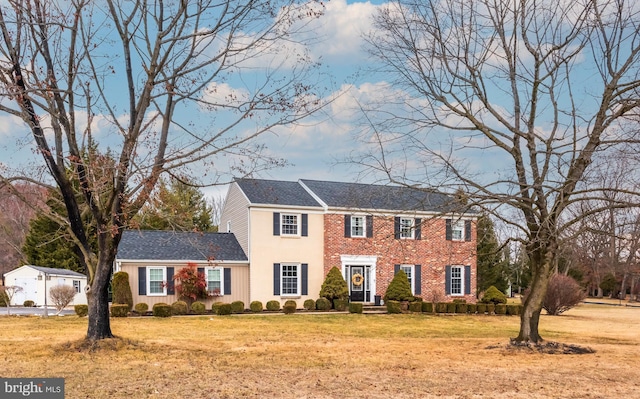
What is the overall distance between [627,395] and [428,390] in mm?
2938

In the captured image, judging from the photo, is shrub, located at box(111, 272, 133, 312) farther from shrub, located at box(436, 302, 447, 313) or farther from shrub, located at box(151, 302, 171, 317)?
shrub, located at box(436, 302, 447, 313)

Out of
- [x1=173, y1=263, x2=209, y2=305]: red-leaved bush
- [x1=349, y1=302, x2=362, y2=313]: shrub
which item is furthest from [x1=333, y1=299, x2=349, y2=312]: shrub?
[x1=173, y1=263, x2=209, y2=305]: red-leaved bush

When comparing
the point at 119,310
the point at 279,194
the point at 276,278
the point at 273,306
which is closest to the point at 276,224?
the point at 279,194

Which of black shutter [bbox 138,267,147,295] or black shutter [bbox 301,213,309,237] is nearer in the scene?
black shutter [bbox 138,267,147,295]

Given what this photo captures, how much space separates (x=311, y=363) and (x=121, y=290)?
16.9 meters

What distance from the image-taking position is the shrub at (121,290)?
88.3 ft

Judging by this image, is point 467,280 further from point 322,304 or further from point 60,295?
point 60,295

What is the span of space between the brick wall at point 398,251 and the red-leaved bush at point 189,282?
20.2 feet

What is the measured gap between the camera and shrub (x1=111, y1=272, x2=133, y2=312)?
2691 centimetres

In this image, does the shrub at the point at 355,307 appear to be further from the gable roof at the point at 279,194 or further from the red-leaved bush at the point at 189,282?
the red-leaved bush at the point at 189,282

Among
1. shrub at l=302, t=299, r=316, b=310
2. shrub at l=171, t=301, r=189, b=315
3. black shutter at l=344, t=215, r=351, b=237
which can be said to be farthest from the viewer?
black shutter at l=344, t=215, r=351, b=237

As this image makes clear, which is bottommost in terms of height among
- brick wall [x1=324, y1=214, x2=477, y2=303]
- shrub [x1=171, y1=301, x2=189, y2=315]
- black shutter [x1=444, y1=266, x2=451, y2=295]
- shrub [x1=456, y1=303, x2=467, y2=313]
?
shrub [x1=456, y1=303, x2=467, y2=313]

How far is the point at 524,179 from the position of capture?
14.1 m

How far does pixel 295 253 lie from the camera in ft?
98.9
